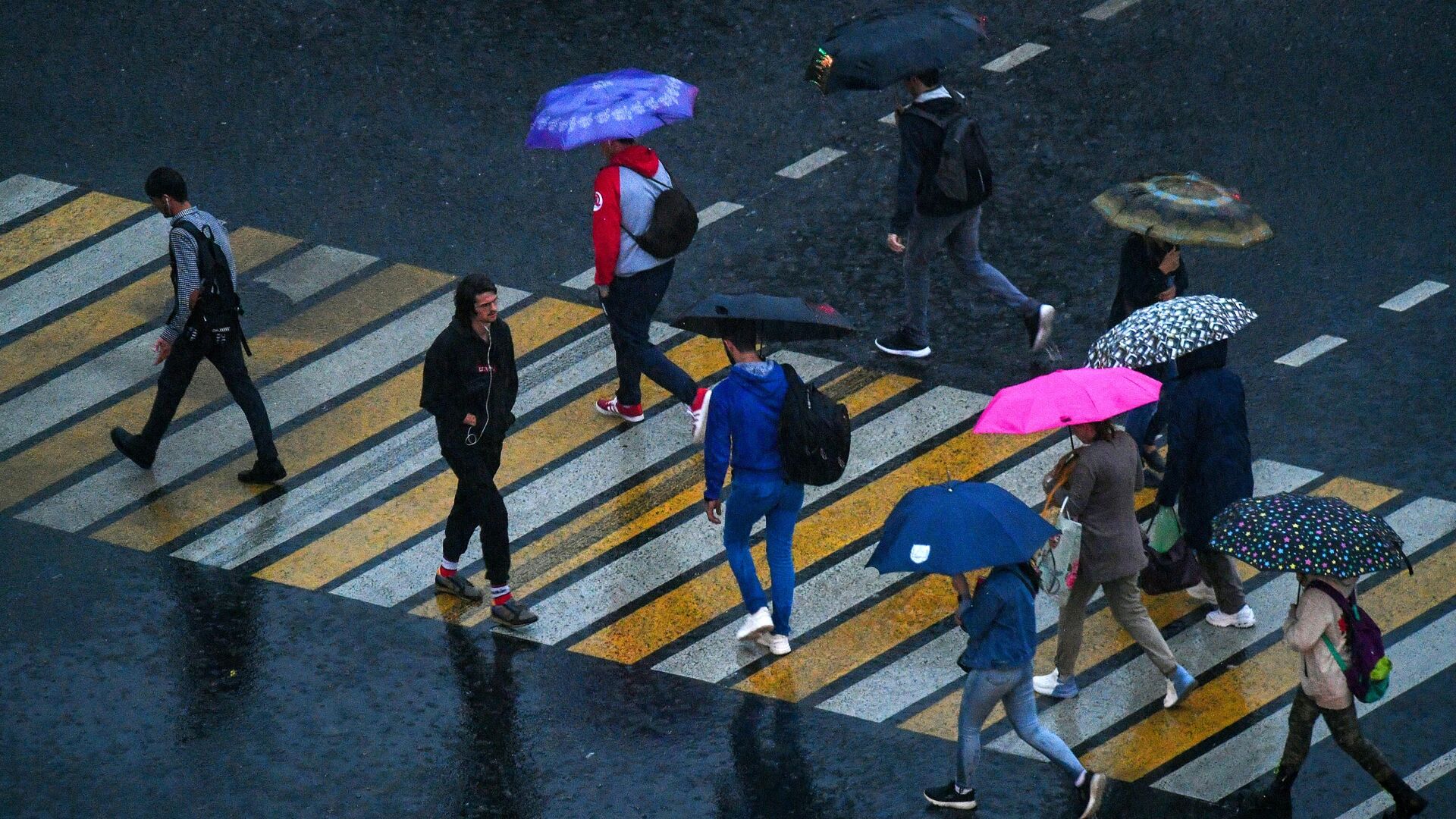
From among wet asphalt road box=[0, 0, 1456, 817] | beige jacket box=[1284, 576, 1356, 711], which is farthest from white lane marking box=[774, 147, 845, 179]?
beige jacket box=[1284, 576, 1356, 711]

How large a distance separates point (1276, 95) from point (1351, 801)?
7.24 metres

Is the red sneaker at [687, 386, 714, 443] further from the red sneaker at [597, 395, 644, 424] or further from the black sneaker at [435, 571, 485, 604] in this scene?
the black sneaker at [435, 571, 485, 604]

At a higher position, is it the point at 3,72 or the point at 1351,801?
the point at 3,72

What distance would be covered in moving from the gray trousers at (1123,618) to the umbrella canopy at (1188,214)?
222cm

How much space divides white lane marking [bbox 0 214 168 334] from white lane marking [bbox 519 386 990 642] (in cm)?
463

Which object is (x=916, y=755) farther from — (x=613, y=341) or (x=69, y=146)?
(x=69, y=146)

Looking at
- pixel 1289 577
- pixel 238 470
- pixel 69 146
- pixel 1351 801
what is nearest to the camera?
pixel 1351 801

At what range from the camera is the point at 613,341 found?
1353cm

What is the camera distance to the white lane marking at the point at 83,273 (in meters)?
14.8

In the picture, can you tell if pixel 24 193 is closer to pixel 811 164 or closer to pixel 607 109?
pixel 607 109

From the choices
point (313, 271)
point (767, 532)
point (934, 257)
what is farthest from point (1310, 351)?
point (313, 271)

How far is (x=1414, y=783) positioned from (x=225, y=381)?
698 cm

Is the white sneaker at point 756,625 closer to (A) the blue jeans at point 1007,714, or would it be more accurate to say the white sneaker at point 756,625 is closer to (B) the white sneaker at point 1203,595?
(A) the blue jeans at point 1007,714

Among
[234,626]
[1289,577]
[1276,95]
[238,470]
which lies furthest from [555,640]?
[1276,95]
